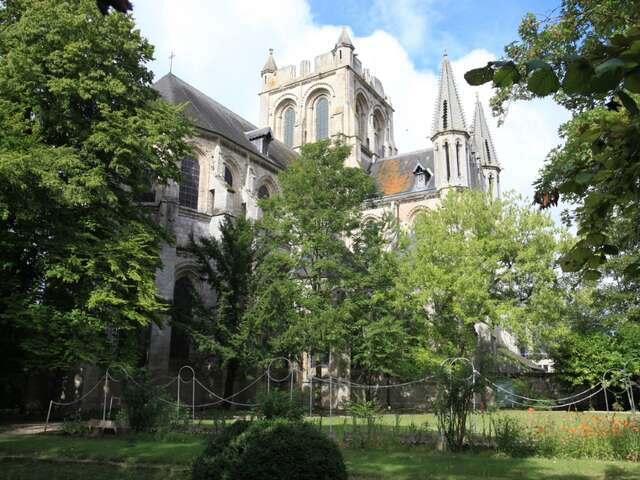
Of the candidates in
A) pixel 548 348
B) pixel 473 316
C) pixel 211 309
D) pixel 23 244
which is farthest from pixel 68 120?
pixel 548 348

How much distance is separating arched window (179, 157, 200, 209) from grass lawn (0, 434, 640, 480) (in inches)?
678

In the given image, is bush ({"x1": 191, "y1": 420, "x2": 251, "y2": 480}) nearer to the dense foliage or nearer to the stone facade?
the dense foliage

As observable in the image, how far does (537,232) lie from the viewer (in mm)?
23844

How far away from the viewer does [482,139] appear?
43.9 meters

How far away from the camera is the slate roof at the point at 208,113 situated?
96.1 ft

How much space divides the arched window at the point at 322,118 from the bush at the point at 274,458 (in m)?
41.8

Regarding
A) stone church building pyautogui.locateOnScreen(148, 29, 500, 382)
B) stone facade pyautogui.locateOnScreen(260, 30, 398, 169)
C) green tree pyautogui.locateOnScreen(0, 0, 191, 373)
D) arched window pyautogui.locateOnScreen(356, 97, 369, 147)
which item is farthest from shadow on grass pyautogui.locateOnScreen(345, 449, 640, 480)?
arched window pyautogui.locateOnScreen(356, 97, 369, 147)

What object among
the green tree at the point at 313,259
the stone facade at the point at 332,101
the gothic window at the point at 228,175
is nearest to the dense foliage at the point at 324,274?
the green tree at the point at 313,259

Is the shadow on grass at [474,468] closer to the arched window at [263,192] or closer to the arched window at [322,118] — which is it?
the arched window at [263,192]

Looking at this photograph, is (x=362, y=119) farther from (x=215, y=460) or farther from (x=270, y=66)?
(x=215, y=460)

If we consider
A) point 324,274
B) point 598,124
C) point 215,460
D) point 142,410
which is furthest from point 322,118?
point 598,124

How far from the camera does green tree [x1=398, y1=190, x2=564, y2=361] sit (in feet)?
74.0

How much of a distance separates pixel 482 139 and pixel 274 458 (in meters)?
42.0

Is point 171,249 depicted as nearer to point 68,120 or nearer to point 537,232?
point 68,120
